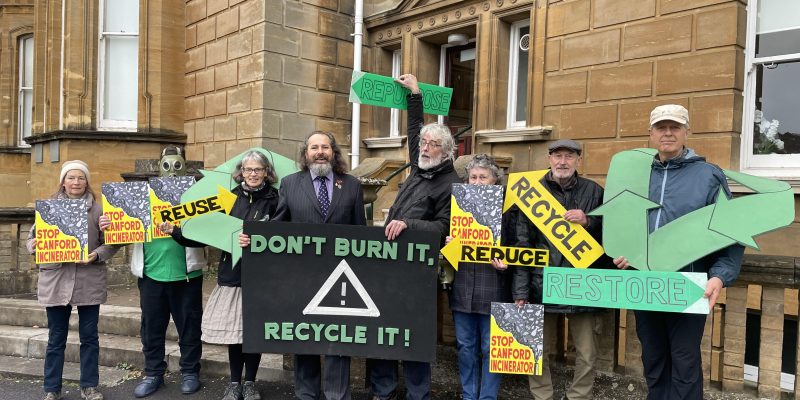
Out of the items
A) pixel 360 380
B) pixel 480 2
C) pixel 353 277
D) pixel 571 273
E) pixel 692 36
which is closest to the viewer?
pixel 571 273

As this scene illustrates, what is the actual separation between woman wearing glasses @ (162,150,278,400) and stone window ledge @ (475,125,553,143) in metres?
3.90

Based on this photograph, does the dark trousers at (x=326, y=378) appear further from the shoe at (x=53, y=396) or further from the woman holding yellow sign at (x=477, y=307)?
the shoe at (x=53, y=396)

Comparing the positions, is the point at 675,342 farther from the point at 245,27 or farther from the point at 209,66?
the point at 209,66

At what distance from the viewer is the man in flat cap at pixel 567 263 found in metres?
3.32

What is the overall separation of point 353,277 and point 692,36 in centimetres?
449

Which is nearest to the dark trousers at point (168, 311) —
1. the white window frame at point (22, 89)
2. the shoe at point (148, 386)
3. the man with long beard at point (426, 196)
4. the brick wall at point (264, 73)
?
the shoe at point (148, 386)

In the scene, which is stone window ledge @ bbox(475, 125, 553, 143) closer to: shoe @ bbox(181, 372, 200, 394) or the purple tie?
the purple tie

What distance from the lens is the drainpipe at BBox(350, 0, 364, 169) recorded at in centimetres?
916

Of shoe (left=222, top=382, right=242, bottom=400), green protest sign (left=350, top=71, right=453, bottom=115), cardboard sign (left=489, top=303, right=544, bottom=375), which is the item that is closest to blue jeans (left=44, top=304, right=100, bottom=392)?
shoe (left=222, top=382, right=242, bottom=400)

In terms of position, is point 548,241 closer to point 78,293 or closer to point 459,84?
point 78,293

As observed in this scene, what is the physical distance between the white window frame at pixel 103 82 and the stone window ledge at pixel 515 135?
623 cm

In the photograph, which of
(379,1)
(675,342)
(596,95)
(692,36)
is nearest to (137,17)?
(379,1)

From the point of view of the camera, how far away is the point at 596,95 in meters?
6.41

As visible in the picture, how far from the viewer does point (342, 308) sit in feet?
11.8
